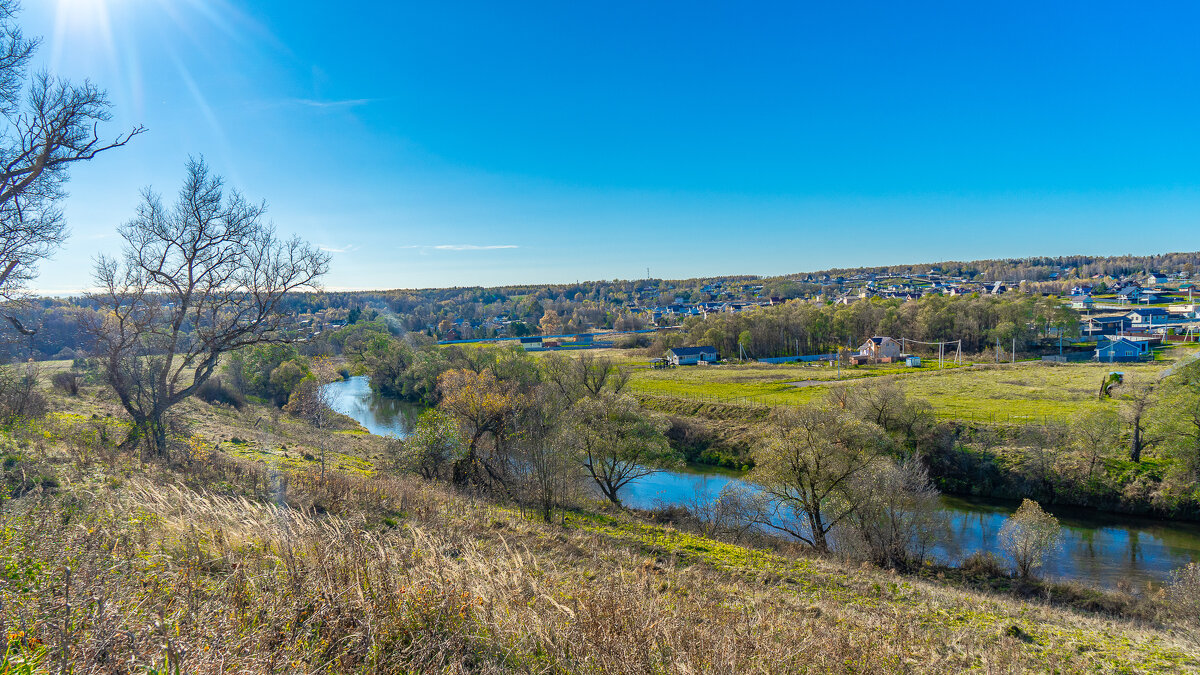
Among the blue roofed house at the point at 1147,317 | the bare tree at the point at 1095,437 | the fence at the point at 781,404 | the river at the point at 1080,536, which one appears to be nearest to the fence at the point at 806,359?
the fence at the point at 781,404

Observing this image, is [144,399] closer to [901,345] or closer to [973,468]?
[973,468]

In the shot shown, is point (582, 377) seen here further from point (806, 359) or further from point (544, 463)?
point (806, 359)

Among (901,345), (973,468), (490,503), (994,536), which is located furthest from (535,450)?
(901,345)

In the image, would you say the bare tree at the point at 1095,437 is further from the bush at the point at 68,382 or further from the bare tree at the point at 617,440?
the bush at the point at 68,382

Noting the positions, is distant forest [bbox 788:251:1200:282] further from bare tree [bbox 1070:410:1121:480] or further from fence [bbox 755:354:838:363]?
bare tree [bbox 1070:410:1121:480]

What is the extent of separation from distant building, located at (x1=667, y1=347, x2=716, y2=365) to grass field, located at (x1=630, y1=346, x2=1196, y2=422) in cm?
590

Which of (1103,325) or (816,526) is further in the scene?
(1103,325)

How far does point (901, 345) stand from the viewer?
67.2 meters

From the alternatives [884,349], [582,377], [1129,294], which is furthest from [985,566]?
[1129,294]

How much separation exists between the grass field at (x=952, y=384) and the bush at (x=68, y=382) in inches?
1316

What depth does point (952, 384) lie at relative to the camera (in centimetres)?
4056

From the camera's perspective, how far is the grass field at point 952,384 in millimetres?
31250

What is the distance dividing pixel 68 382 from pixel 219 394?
9.03m

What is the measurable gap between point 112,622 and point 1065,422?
119 ft
